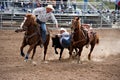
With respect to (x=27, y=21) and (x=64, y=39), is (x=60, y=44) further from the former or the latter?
(x=27, y=21)

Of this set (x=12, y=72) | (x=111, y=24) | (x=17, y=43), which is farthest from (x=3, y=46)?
(x=111, y=24)

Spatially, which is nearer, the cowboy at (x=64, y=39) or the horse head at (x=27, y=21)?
the horse head at (x=27, y=21)

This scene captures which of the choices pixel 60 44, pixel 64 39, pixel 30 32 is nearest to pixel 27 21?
pixel 30 32

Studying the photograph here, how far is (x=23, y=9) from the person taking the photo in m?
23.4

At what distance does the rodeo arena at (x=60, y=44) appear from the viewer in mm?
10125

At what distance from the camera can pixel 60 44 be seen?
13.4 m

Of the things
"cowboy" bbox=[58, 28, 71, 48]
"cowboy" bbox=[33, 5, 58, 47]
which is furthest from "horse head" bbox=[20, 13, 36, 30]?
"cowboy" bbox=[58, 28, 71, 48]

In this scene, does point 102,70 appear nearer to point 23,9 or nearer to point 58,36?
point 58,36

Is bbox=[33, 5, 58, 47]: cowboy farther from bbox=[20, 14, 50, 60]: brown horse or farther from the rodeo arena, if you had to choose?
bbox=[20, 14, 50, 60]: brown horse

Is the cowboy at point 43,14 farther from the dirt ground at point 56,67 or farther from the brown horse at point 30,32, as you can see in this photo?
the dirt ground at point 56,67

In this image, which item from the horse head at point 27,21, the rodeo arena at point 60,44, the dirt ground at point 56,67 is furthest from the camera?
the horse head at point 27,21

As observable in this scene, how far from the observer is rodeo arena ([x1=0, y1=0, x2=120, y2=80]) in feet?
33.2

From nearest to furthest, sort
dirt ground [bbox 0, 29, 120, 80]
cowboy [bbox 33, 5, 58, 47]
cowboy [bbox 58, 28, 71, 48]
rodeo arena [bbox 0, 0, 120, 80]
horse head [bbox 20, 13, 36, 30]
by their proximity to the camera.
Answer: dirt ground [bbox 0, 29, 120, 80]
rodeo arena [bbox 0, 0, 120, 80]
horse head [bbox 20, 13, 36, 30]
cowboy [bbox 33, 5, 58, 47]
cowboy [bbox 58, 28, 71, 48]

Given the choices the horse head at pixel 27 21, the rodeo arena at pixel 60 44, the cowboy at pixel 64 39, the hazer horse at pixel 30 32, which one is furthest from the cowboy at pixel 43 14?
the cowboy at pixel 64 39
